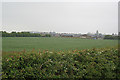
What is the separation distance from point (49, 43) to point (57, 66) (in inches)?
53.9

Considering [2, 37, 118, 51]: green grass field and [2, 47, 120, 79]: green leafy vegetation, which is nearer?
[2, 47, 120, 79]: green leafy vegetation

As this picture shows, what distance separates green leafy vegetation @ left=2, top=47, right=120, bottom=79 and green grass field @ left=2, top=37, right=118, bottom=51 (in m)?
0.29

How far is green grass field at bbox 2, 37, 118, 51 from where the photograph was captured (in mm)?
3596

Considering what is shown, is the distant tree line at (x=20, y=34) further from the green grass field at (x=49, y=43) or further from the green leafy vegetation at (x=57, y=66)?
the green leafy vegetation at (x=57, y=66)

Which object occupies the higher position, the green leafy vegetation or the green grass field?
the green grass field

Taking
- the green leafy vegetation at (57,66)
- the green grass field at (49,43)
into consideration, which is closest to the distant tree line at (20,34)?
the green grass field at (49,43)

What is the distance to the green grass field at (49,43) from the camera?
11.8 ft

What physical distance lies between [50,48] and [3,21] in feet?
5.46

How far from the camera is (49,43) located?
4.21 metres

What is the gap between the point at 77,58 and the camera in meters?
3.55

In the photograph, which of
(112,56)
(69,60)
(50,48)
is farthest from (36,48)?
(112,56)

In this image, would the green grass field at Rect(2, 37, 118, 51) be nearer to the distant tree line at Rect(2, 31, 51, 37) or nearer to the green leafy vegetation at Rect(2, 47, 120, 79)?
the distant tree line at Rect(2, 31, 51, 37)

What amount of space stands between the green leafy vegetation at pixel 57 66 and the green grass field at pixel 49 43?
0.95 feet

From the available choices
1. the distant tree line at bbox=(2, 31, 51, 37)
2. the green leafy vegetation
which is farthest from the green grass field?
the green leafy vegetation
